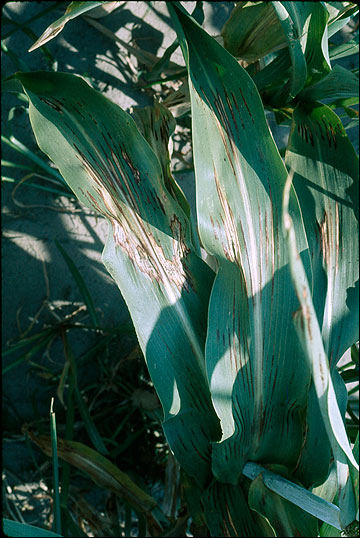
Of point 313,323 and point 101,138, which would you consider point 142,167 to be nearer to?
point 101,138

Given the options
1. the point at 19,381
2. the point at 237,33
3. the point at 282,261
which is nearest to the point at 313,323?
the point at 282,261

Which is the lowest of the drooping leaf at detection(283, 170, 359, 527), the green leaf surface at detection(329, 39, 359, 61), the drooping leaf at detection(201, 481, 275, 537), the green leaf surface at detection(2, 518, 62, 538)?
the drooping leaf at detection(201, 481, 275, 537)

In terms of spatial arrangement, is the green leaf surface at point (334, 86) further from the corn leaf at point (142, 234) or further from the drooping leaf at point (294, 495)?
the drooping leaf at point (294, 495)

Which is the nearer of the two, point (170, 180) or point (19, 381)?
point (170, 180)

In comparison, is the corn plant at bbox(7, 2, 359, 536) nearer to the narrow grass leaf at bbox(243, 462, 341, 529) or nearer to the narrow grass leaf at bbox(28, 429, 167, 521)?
the narrow grass leaf at bbox(243, 462, 341, 529)

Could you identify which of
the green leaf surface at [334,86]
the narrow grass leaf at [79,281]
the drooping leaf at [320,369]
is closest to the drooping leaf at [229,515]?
the drooping leaf at [320,369]

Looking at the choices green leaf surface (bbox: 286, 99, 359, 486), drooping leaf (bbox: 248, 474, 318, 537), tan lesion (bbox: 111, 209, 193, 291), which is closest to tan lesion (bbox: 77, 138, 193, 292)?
tan lesion (bbox: 111, 209, 193, 291)
